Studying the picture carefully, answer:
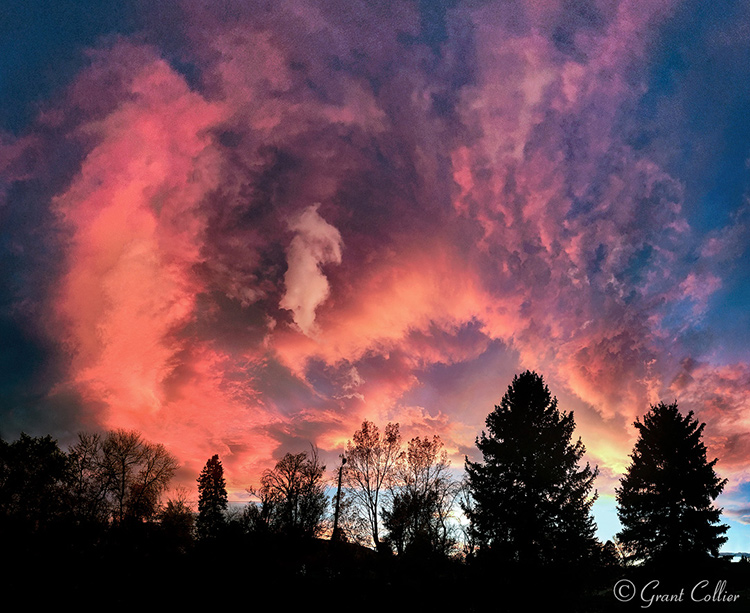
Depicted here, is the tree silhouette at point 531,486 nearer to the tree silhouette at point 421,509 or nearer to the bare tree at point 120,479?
the tree silhouette at point 421,509

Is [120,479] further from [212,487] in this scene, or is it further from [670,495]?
[670,495]

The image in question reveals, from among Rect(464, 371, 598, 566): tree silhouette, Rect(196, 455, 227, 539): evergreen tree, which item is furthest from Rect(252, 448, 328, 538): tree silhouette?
Rect(196, 455, 227, 539): evergreen tree

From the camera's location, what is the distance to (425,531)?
2867cm

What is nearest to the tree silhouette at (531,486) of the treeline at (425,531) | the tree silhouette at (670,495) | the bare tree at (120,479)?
the treeline at (425,531)

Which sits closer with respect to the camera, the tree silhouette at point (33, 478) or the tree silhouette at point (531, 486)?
the tree silhouette at point (531, 486)

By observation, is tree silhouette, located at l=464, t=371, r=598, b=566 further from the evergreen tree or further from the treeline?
the evergreen tree

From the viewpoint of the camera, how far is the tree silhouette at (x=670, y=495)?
23.8 m

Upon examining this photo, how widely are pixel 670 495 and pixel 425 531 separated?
18377 mm

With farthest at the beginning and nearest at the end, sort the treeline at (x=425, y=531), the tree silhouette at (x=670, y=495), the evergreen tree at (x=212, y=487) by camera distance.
→ the evergreen tree at (x=212, y=487), the tree silhouette at (x=670, y=495), the treeline at (x=425, y=531)

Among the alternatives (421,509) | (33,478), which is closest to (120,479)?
(33,478)

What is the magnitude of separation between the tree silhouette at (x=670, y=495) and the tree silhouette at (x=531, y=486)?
8.64 meters

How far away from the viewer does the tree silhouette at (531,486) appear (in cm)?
1998

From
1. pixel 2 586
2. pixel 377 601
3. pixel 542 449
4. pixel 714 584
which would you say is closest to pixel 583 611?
pixel 542 449

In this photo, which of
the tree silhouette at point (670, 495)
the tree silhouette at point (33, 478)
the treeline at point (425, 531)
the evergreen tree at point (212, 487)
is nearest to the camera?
the treeline at point (425, 531)
